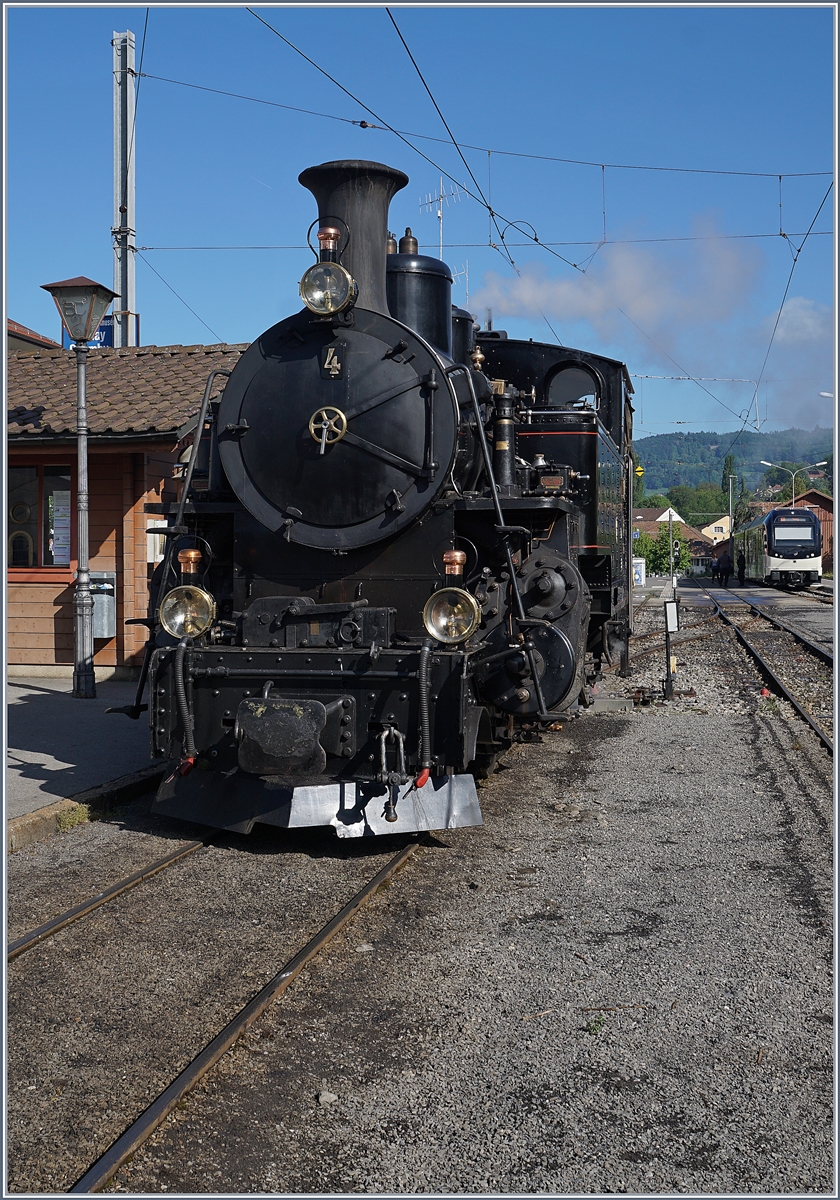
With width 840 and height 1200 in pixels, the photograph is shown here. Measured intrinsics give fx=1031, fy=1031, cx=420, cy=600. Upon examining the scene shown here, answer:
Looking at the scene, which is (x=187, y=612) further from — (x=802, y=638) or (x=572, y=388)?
(x=802, y=638)

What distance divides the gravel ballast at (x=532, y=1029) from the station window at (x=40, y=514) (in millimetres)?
6473

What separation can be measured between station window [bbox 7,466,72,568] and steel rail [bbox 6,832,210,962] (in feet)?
21.1

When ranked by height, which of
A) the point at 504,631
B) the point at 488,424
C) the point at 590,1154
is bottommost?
the point at 590,1154

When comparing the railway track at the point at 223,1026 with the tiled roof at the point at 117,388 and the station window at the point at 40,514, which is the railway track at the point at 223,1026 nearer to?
the tiled roof at the point at 117,388

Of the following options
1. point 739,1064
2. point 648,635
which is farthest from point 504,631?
point 648,635

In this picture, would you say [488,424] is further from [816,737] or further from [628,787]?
[816,737]

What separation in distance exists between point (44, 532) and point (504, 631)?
288 inches

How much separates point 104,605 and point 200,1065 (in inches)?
315

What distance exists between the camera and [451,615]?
197 inches

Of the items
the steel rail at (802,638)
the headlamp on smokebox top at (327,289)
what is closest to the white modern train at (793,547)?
the steel rail at (802,638)

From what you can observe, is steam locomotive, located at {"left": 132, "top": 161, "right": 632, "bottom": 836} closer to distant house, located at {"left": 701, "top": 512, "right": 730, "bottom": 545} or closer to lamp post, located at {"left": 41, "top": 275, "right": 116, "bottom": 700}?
lamp post, located at {"left": 41, "top": 275, "right": 116, "bottom": 700}

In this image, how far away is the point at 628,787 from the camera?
6.85 m

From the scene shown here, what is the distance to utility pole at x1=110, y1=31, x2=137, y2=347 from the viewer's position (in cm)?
1283

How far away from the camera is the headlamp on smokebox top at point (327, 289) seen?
17.8 feet
